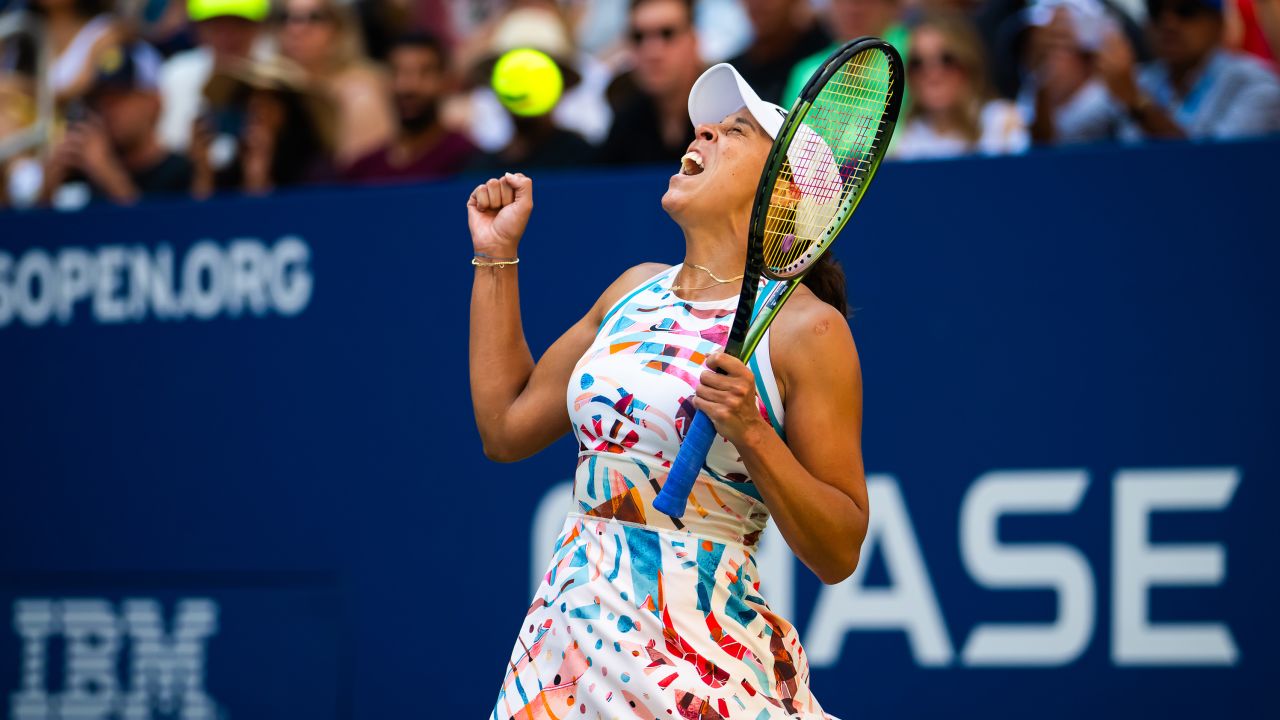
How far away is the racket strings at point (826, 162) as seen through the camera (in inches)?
104

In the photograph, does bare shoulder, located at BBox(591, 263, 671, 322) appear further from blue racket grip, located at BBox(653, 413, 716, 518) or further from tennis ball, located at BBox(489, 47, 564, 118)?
tennis ball, located at BBox(489, 47, 564, 118)

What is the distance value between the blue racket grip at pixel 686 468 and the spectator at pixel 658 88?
122 inches

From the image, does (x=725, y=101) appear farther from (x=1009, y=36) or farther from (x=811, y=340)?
(x=1009, y=36)

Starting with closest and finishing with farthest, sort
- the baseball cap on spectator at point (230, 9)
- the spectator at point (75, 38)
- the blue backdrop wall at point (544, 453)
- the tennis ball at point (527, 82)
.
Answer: the blue backdrop wall at point (544, 453)
the tennis ball at point (527, 82)
the baseball cap on spectator at point (230, 9)
the spectator at point (75, 38)

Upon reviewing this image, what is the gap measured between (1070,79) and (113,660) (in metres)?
3.78

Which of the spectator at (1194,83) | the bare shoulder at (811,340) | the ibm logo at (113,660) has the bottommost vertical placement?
the ibm logo at (113,660)

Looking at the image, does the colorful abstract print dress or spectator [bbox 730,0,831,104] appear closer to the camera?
the colorful abstract print dress

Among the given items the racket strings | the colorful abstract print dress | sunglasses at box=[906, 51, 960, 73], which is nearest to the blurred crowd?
sunglasses at box=[906, 51, 960, 73]

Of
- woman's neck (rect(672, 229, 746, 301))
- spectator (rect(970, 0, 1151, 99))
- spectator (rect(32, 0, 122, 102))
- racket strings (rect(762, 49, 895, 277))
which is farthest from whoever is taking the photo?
spectator (rect(32, 0, 122, 102))

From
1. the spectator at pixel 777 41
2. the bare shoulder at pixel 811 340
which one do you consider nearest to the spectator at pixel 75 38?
the spectator at pixel 777 41

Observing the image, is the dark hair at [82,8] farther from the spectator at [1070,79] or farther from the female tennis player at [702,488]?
the female tennis player at [702,488]

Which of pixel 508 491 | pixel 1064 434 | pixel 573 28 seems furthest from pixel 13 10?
pixel 1064 434

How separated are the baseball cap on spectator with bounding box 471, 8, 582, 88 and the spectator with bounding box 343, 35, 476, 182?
0.32 m

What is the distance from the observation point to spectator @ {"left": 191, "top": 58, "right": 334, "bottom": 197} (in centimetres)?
633
